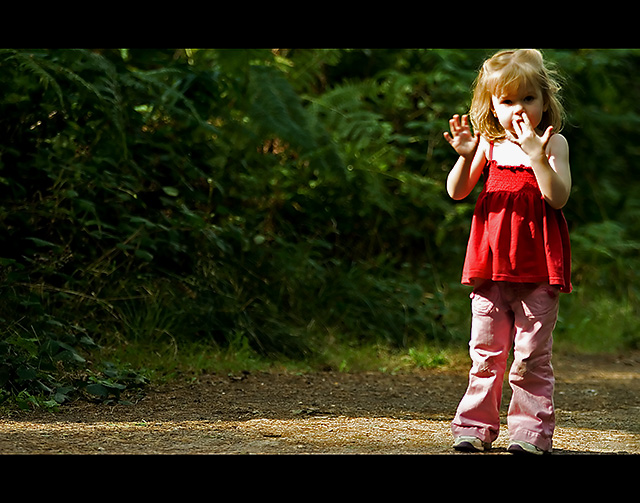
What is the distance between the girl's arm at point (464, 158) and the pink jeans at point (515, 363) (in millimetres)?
429

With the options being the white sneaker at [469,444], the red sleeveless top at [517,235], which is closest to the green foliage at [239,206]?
the white sneaker at [469,444]

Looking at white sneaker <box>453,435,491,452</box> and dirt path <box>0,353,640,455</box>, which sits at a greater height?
white sneaker <box>453,435,491,452</box>

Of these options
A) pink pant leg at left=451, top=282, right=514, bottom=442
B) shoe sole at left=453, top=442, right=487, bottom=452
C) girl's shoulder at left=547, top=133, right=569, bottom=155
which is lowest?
shoe sole at left=453, top=442, right=487, bottom=452

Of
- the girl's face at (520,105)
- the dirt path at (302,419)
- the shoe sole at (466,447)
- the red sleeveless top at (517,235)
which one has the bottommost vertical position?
the dirt path at (302,419)

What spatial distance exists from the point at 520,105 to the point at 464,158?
0.96 ft

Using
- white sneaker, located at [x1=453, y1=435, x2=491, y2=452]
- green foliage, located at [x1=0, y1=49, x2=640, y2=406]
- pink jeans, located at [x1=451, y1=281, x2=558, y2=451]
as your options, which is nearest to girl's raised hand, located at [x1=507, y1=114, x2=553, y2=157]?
pink jeans, located at [x1=451, y1=281, x2=558, y2=451]

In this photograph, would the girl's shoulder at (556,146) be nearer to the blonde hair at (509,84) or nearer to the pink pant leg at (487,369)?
the blonde hair at (509,84)

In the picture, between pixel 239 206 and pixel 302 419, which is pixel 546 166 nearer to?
pixel 302 419

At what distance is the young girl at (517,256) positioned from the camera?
3137mm

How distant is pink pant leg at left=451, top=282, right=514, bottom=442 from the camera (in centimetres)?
317

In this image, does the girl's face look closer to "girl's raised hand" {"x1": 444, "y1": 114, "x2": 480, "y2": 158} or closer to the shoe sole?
"girl's raised hand" {"x1": 444, "y1": 114, "x2": 480, "y2": 158}

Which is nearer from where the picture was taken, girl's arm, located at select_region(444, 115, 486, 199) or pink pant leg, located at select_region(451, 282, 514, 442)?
pink pant leg, located at select_region(451, 282, 514, 442)

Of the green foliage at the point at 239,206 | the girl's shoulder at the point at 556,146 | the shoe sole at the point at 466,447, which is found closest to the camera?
the shoe sole at the point at 466,447

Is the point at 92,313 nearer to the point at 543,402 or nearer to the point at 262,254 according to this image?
the point at 262,254
